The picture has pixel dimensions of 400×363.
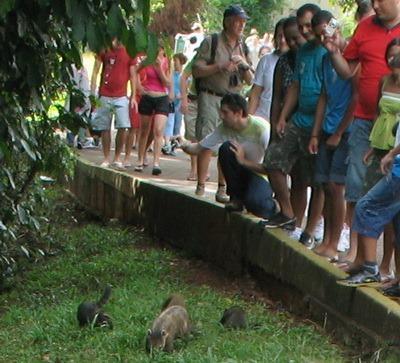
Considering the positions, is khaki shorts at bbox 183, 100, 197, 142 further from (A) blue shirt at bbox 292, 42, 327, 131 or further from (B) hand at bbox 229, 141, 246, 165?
(A) blue shirt at bbox 292, 42, 327, 131

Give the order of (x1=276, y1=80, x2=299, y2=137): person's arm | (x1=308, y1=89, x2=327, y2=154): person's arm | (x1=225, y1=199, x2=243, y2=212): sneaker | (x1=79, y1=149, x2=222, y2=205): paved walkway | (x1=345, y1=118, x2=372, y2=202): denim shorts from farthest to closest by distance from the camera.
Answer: (x1=79, y1=149, x2=222, y2=205): paved walkway, (x1=225, y1=199, x2=243, y2=212): sneaker, (x1=276, y1=80, x2=299, y2=137): person's arm, (x1=308, y1=89, x2=327, y2=154): person's arm, (x1=345, y1=118, x2=372, y2=202): denim shorts

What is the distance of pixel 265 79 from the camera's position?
32.6 ft

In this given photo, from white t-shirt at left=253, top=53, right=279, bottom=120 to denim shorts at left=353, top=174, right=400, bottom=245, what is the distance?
3.60 meters

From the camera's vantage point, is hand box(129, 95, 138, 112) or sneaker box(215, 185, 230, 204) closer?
sneaker box(215, 185, 230, 204)

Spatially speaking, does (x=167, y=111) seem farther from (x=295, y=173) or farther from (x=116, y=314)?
(x=116, y=314)

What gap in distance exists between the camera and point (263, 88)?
999 cm

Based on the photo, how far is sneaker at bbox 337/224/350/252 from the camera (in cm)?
784

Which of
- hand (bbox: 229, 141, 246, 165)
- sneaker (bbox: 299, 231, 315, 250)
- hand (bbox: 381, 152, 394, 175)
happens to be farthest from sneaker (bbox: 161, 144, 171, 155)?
hand (bbox: 381, 152, 394, 175)

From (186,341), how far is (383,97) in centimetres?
187

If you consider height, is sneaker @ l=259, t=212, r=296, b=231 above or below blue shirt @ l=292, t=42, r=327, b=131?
below

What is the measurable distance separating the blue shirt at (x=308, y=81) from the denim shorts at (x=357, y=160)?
2.50 ft

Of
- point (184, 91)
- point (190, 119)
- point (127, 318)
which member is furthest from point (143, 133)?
point (127, 318)

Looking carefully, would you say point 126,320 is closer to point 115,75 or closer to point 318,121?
point 318,121

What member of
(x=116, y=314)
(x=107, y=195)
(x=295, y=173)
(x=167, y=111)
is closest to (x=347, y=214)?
(x=295, y=173)
